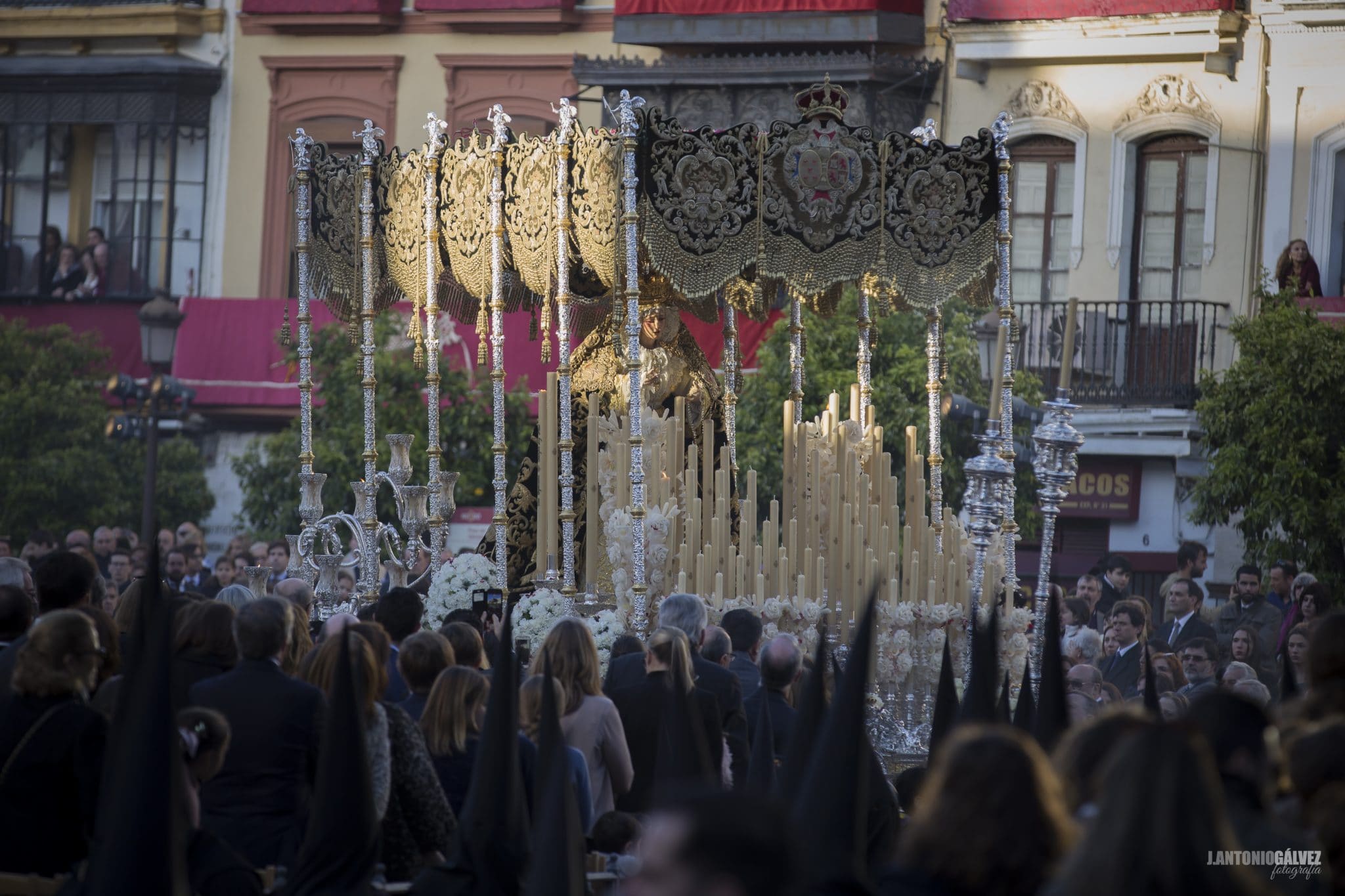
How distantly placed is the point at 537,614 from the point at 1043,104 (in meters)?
11.7

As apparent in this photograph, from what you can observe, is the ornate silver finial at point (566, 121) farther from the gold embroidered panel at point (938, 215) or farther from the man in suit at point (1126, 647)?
the man in suit at point (1126, 647)

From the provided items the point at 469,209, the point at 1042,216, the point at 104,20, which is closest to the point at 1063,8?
the point at 1042,216

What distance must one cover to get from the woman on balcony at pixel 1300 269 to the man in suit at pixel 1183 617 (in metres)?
7.09

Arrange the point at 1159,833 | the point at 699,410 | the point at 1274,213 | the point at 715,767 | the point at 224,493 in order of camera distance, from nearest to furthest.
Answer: the point at 1159,833, the point at 715,767, the point at 699,410, the point at 1274,213, the point at 224,493

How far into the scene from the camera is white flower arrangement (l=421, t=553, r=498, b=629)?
11461 millimetres

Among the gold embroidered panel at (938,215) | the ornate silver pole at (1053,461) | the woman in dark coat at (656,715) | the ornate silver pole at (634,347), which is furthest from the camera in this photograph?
the gold embroidered panel at (938,215)

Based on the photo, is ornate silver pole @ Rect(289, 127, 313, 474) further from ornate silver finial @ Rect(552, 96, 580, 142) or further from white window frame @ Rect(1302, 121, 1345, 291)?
white window frame @ Rect(1302, 121, 1345, 291)

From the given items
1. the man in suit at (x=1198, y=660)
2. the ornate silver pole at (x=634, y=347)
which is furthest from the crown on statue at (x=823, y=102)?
the man in suit at (x=1198, y=660)

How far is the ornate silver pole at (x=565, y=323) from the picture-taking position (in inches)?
456

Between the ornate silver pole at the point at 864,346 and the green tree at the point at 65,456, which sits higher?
the ornate silver pole at the point at 864,346

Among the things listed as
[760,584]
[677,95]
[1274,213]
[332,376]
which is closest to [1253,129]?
[1274,213]

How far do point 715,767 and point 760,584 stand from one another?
14.0 feet

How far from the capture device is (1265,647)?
11.4 m

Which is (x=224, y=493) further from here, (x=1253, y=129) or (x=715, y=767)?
(x=715, y=767)
